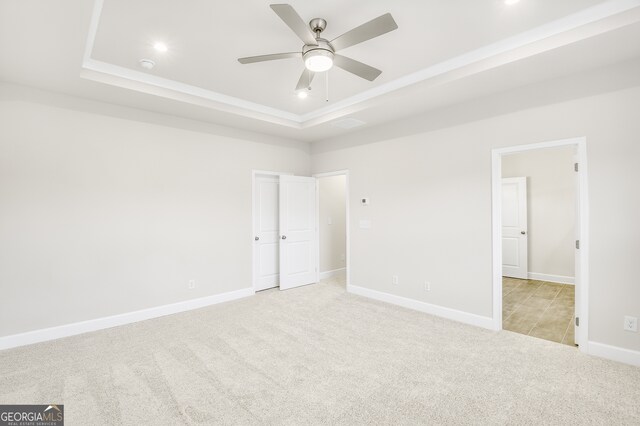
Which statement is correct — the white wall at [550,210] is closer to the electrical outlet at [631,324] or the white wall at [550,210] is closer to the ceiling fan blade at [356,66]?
the electrical outlet at [631,324]

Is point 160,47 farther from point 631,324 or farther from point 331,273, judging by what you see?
point 631,324

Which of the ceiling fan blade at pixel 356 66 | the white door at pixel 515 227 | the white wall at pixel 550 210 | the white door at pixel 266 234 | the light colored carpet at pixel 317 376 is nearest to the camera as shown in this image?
the light colored carpet at pixel 317 376

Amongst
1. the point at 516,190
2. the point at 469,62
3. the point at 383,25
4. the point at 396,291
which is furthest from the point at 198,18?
the point at 516,190

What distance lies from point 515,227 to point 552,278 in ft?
3.70

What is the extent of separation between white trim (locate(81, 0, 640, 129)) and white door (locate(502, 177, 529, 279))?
397cm

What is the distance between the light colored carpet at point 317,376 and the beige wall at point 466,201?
0.56m

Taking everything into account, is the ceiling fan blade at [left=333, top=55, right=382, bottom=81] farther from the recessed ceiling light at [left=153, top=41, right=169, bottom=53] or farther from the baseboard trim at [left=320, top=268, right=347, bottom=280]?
the baseboard trim at [left=320, top=268, right=347, bottom=280]

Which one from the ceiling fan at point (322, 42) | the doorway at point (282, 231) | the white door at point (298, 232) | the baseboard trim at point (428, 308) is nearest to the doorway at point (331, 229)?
the white door at point (298, 232)

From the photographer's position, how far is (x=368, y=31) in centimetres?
206

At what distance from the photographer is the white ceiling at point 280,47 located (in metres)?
2.30

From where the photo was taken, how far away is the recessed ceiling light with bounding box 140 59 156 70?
308cm

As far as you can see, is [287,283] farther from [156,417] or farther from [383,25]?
[383,25]

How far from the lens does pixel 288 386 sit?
246 cm

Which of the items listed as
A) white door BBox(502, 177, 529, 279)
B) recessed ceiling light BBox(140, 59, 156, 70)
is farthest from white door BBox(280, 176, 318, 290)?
white door BBox(502, 177, 529, 279)
